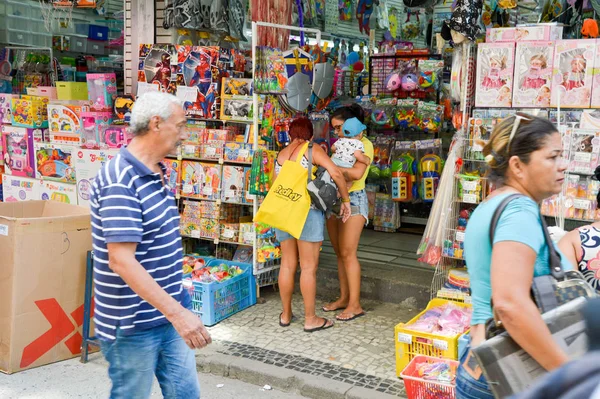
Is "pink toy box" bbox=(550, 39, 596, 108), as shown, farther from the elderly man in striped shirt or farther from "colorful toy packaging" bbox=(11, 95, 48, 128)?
"colorful toy packaging" bbox=(11, 95, 48, 128)

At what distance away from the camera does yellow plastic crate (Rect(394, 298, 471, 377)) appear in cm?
444

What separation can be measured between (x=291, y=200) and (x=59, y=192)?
292cm

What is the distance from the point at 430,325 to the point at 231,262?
222cm

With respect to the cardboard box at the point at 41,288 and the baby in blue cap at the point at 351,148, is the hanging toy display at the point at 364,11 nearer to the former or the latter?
the baby in blue cap at the point at 351,148

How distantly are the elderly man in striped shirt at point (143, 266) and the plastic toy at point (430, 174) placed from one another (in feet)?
16.4

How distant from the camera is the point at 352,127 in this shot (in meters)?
5.59

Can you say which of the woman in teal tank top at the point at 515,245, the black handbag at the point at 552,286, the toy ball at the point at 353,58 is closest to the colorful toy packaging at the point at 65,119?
the toy ball at the point at 353,58

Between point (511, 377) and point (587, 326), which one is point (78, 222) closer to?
point (511, 377)

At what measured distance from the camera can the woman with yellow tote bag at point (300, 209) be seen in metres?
5.33

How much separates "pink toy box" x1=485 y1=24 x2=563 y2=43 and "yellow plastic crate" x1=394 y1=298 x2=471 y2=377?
6.71 ft

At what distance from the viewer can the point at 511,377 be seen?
2.04 m

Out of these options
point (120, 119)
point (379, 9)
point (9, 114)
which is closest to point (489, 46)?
point (120, 119)

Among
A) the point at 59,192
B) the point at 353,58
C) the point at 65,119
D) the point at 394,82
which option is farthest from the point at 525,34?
the point at 353,58

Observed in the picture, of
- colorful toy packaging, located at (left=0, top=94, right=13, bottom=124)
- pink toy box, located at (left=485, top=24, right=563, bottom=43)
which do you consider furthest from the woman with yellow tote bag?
colorful toy packaging, located at (left=0, top=94, right=13, bottom=124)
